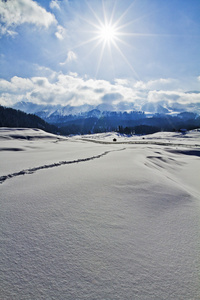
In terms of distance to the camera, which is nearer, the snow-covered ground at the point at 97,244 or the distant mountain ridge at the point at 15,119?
the snow-covered ground at the point at 97,244

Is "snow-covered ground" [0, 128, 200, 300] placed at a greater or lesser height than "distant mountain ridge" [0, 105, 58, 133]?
lesser

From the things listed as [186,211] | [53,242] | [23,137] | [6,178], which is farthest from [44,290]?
[23,137]

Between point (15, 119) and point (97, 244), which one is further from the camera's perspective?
point (15, 119)

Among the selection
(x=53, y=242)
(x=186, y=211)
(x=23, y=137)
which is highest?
(x=23, y=137)

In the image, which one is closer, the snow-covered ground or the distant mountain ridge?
the snow-covered ground

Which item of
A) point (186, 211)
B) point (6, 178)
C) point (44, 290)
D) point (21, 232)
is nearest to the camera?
point (44, 290)

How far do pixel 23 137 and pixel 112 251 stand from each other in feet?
76.5

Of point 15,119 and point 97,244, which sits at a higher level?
point 15,119

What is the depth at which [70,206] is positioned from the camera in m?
2.22

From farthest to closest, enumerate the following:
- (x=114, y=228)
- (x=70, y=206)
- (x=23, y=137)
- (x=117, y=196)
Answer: (x=23, y=137) → (x=117, y=196) → (x=70, y=206) → (x=114, y=228)

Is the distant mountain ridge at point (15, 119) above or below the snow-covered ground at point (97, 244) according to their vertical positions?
above

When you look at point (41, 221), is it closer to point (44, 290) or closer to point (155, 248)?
point (44, 290)

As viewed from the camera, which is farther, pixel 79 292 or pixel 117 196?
pixel 117 196

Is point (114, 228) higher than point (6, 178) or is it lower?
lower
